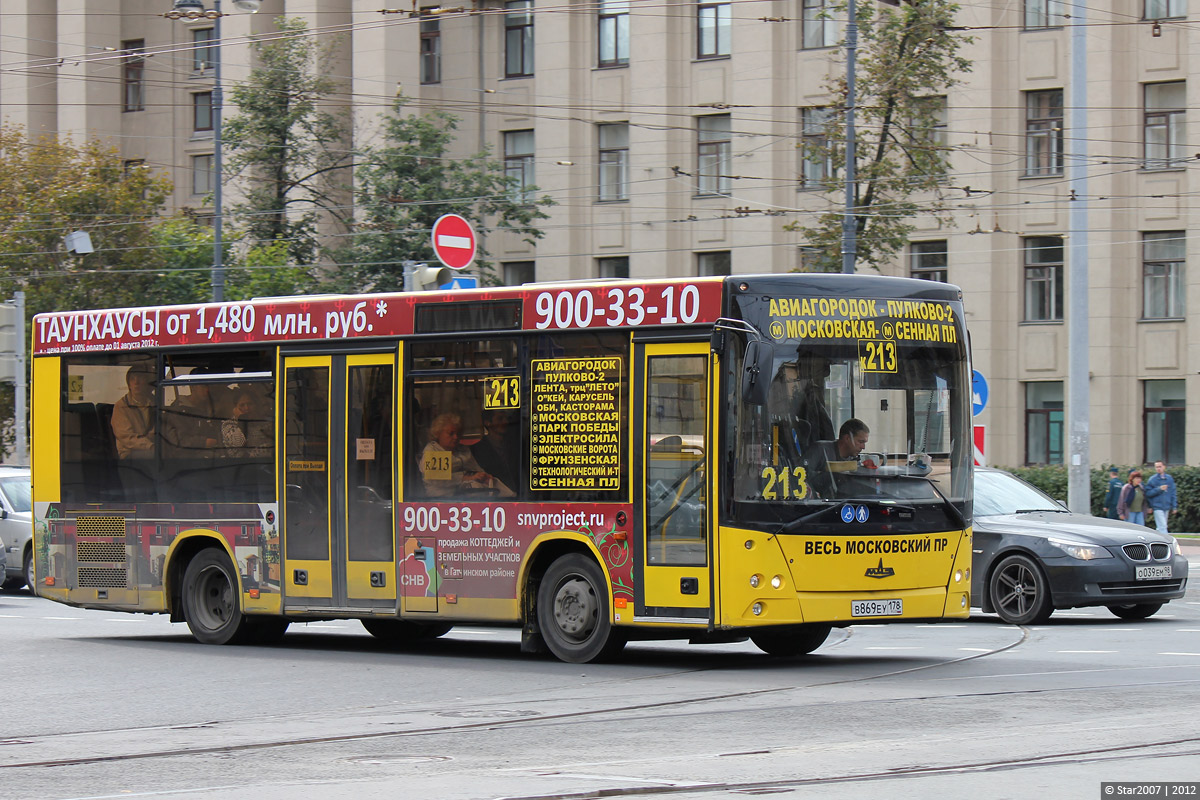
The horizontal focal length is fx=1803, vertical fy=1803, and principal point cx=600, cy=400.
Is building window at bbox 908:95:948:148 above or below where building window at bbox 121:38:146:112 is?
below

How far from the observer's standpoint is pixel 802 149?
127 feet

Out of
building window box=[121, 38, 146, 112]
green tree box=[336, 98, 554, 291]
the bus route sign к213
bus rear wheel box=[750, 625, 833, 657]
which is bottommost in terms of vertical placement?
bus rear wheel box=[750, 625, 833, 657]

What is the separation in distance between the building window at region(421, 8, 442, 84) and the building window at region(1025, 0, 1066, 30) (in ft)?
50.5

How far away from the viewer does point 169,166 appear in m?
52.2

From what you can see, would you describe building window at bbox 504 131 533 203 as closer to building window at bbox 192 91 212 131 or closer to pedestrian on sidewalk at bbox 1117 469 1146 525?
building window at bbox 192 91 212 131

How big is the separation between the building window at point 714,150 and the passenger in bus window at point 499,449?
29548 mm

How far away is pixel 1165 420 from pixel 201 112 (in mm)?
28710

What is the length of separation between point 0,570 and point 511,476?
40.1 feet

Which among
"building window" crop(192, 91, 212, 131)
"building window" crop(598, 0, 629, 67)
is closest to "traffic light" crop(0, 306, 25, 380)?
"building window" crop(598, 0, 629, 67)

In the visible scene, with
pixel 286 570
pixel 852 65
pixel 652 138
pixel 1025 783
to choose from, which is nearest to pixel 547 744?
pixel 1025 783

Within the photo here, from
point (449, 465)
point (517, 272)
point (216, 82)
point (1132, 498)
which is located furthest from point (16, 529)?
point (517, 272)

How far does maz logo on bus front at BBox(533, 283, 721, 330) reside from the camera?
1282 cm

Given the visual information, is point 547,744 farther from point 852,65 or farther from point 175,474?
point 852,65

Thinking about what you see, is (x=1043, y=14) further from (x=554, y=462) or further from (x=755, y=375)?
(x=755, y=375)
